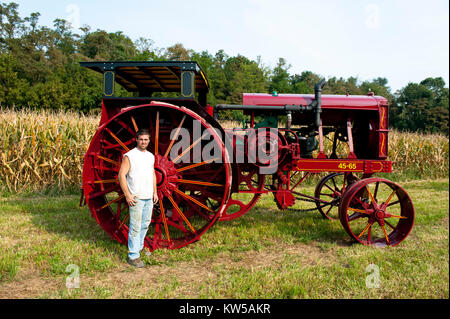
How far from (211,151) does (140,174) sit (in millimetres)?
1045

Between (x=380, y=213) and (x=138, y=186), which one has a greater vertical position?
(x=138, y=186)

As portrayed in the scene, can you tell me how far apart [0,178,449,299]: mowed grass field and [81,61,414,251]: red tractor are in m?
0.30

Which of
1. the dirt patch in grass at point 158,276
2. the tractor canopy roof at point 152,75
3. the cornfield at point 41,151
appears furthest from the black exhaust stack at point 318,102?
the cornfield at point 41,151

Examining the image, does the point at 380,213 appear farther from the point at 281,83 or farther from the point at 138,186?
the point at 281,83

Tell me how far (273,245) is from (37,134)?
20.1ft

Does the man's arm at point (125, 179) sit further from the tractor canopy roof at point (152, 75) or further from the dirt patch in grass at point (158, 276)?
the tractor canopy roof at point (152, 75)

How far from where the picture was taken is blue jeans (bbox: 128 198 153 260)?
3.16m

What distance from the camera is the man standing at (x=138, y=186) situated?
306cm

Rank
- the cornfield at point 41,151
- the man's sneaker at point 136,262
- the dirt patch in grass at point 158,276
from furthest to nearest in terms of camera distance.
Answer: the cornfield at point 41,151
the man's sneaker at point 136,262
the dirt patch in grass at point 158,276

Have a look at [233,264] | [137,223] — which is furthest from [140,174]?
[233,264]

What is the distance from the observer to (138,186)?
3.11 m

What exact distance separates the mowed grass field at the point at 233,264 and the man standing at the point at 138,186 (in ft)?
0.85

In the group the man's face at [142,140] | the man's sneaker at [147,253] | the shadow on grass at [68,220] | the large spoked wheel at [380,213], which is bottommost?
the man's sneaker at [147,253]

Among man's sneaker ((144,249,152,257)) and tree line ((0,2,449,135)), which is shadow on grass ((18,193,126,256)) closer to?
man's sneaker ((144,249,152,257))
